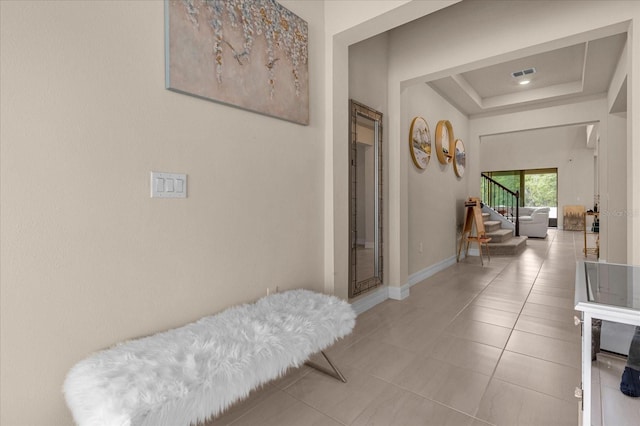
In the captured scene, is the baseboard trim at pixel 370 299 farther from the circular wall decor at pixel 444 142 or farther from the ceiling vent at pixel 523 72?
the ceiling vent at pixel 523 72

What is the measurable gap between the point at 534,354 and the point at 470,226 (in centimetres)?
334

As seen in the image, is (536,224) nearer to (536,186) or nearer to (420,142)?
(536,186)

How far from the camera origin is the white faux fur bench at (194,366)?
930mm

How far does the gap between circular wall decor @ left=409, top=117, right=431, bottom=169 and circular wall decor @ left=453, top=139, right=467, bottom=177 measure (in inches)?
45.7

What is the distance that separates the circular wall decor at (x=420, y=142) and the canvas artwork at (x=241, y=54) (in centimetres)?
196

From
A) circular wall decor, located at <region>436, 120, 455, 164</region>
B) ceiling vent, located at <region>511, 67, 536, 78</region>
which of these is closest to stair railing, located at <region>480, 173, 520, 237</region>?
circular wall decor, located at <region>436, 120, 455, 164</region>

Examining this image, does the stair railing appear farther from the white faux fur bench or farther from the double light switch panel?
the double light switch panel

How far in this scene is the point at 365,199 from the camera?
3023mm

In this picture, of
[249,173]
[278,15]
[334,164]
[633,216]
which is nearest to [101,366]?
[249,173]

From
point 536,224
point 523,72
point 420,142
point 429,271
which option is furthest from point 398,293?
point 536,224

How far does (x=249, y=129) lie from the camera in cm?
179

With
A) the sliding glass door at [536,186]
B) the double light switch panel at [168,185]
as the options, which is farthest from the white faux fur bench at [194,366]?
the sliding glass door at [536,186]

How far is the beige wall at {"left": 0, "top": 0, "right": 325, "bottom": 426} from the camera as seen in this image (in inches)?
41.8

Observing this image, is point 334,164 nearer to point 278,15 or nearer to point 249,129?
point 249,129
